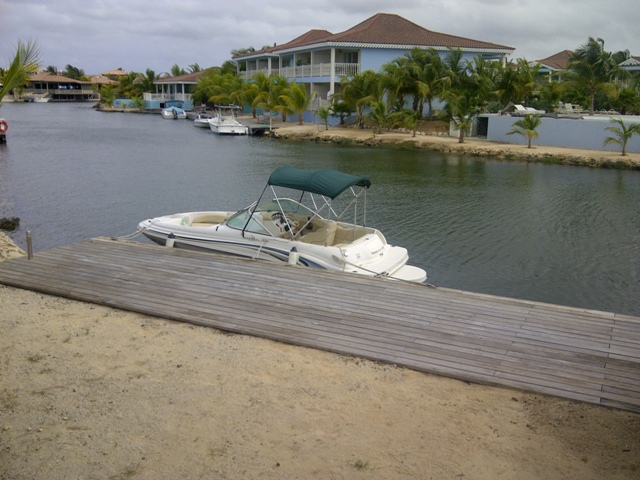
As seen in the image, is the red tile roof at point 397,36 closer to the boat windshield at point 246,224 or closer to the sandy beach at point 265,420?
the boat windshield at point 246,224

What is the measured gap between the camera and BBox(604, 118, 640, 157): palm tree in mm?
32875

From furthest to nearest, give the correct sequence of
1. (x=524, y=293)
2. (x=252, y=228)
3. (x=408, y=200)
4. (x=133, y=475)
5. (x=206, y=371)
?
(x=408, y=200)
(x=524, y=293)
(x=252, y=228)
(x=206, y=371)
(x=133, y=475)

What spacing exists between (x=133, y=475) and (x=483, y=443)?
288cm

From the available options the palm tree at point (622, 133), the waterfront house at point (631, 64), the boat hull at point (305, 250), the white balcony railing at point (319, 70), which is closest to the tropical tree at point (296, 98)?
the white balcony railing at point (319, 70)

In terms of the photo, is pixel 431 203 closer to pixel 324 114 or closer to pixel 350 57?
pixel 324 114

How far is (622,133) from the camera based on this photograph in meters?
33.4

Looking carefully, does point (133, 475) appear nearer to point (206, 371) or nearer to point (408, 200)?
point (206, 371)

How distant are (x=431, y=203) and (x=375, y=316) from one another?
603 inches

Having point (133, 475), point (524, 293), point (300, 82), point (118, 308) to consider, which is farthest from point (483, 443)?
point (300, 82)

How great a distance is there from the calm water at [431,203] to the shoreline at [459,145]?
1456mm

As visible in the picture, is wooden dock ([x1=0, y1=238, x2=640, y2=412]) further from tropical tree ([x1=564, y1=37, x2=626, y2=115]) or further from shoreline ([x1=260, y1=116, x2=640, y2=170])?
tropical tree ([x1=564, y1=37, x2=626, y2=115])

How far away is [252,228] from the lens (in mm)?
12234

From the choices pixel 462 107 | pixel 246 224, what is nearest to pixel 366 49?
pixel 462 107

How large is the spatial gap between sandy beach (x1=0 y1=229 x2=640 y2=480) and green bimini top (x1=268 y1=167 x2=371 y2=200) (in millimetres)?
4698
